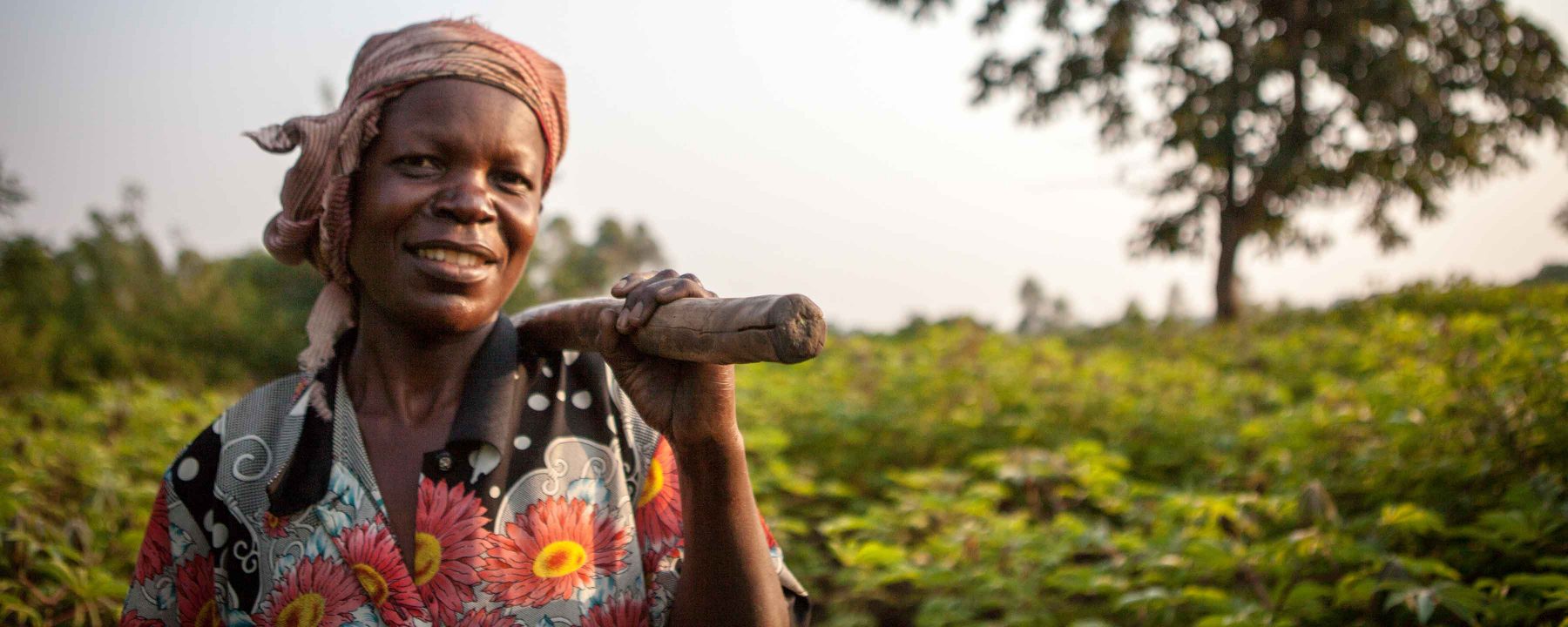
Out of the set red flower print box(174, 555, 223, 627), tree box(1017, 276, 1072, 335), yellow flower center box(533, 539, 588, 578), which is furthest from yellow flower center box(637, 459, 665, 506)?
tree box(1017, 276, 1072, 335)

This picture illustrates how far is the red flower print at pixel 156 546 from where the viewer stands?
1372 millimetres

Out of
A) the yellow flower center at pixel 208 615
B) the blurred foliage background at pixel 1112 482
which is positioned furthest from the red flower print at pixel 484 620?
the blurred foliage background at pixel 1112 482

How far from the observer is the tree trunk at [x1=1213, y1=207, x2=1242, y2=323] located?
11633mm

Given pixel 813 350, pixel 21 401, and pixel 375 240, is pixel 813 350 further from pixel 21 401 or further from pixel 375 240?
pixel 21 401

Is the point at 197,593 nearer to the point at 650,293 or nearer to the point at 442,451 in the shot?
the point at 442,451

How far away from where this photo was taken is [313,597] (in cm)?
128

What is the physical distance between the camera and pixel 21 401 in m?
4.38

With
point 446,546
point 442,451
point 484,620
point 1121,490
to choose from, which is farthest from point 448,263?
point 1121,490

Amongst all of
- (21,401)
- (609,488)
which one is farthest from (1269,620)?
(21,401)

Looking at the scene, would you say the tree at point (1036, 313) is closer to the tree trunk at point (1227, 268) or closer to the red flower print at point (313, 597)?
the tree trunk at point (1227, 268)

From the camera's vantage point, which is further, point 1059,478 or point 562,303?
point 1059,478

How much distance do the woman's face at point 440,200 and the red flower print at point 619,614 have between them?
18.0 inches

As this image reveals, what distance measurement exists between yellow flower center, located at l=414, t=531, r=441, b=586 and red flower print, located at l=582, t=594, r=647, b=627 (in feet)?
0.71

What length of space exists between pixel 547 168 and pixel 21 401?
4.26 meters
